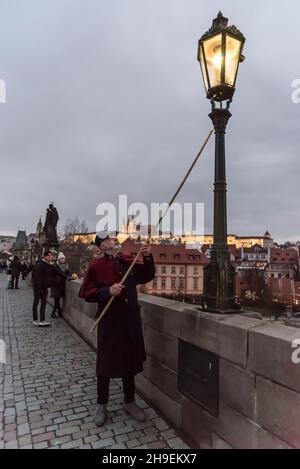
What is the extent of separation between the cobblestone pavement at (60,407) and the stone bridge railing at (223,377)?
0.34 metres

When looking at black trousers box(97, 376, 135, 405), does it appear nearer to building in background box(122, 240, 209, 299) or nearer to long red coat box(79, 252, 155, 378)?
long red coat box(79, 252, 155, 378)

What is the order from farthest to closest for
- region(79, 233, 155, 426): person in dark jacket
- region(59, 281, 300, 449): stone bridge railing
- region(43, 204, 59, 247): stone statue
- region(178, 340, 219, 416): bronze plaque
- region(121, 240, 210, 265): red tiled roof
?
region(121, 240, 210, 265): red tiled roof < region(43, 204, 59, 247): stone statue < region(79, 233, 155, 426): person in dark jacket < region(178, 340, 219, 416): bronze plaque < region(59, 281, 300, 449): stone bridge railing

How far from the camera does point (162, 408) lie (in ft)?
13.0

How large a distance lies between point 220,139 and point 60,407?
3621mm

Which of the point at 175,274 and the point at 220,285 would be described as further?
the point at 175,274

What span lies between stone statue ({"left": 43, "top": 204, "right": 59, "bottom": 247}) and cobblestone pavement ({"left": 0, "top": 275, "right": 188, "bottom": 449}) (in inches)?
422

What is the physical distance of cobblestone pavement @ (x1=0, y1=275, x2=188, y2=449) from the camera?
3.33 metres

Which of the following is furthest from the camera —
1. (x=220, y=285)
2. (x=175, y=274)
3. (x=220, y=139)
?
(x=175, y=274)

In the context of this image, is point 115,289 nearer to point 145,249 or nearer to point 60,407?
point 145,249

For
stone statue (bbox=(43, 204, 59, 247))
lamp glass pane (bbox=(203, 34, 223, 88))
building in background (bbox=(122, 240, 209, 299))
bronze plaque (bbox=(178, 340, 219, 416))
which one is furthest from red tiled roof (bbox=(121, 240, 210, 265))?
lamp glass pane (bbox=(203, 34, 223, 88))

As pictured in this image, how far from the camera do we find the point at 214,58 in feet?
11.5

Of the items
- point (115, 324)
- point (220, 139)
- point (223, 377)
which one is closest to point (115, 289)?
point (115, 324)

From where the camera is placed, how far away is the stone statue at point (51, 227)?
56.9 ft

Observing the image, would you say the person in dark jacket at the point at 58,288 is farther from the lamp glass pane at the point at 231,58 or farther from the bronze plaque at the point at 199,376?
the lamp glass pane at the point at 231,58
